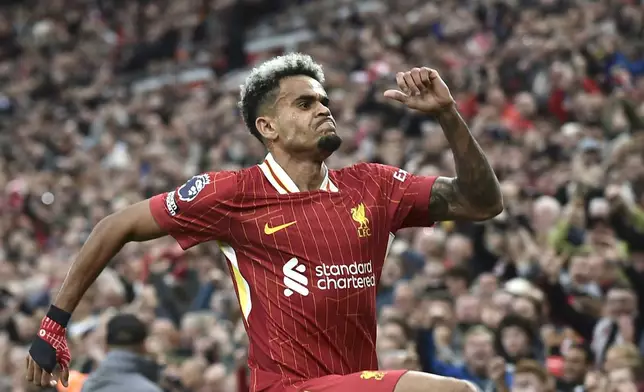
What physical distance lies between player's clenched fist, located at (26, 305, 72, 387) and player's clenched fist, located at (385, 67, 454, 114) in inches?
66.7

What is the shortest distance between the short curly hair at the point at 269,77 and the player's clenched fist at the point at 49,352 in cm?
123

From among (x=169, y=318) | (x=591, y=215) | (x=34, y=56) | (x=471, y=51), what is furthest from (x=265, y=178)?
(x=34, y=56)

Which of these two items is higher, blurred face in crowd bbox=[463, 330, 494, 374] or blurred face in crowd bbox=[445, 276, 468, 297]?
blurred face in crowd bbox=[445, 276, 468, 297]

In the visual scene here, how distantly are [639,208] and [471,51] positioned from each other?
4.95m

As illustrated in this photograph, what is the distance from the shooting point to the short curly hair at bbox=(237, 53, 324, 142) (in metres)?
5.48

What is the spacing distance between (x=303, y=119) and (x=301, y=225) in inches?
19.7

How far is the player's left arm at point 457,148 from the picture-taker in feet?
16.6

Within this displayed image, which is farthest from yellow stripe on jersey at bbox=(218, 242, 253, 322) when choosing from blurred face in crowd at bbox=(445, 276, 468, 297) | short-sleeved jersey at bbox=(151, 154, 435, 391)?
blurred face in crowd at bbox=(445, 276, 468, 297)

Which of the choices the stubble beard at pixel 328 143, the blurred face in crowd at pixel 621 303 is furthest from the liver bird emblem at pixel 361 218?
the blurred face in crowd at pixel 621 303

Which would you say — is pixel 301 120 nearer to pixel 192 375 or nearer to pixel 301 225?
pixel 301 225

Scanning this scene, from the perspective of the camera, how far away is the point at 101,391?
23.0 ft

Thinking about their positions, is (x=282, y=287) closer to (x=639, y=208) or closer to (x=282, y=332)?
(x=282, y=332)

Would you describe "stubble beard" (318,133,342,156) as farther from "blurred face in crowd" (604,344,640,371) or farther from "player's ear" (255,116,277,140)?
"blurred face in crowd" (604,344,640,371)

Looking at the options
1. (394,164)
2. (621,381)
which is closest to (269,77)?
(621,381)
